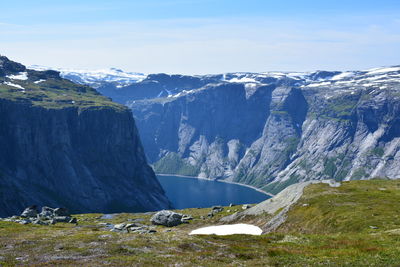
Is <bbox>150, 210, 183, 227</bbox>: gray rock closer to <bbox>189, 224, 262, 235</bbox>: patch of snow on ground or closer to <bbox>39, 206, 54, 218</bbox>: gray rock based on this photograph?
<bbox>189, 224, 262, 235</bbox>: patch of snow on ground

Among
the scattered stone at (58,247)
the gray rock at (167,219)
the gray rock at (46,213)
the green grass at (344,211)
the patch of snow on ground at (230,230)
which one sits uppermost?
the scattered stone at (58,247)

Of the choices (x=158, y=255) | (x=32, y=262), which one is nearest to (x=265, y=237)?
(x=158, y=255)

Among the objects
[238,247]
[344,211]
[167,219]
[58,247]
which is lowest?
[167,219]

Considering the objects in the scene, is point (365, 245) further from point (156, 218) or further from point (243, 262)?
point (156, 218)

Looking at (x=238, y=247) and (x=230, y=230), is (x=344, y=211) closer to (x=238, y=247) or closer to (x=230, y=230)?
(x=230, y=230)

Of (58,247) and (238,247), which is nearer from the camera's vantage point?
(238,247)

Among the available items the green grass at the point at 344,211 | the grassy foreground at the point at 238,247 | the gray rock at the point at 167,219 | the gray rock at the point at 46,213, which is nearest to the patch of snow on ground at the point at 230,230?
the green grass at the point at 344,211

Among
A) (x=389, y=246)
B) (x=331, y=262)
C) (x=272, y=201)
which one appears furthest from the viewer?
(x=272, y=201)

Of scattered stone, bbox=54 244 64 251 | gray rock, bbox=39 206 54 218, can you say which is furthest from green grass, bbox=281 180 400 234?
gray rock, bbox=39 206 54 218

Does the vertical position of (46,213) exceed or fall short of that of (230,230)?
it falls short

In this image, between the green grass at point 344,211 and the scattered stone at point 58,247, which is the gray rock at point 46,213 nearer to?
the green grass at point 344,211

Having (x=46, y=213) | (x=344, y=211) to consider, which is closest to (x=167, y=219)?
(x=46, y=213)
